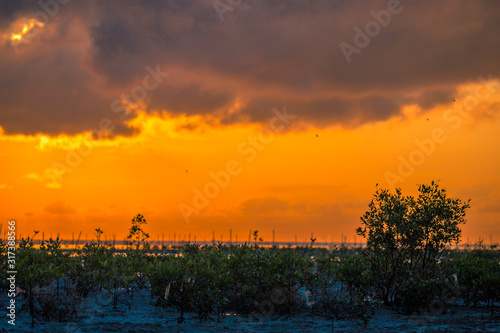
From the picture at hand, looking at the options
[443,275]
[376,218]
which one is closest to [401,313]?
[443,275]

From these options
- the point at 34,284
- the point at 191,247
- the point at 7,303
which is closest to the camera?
the point at 34,284

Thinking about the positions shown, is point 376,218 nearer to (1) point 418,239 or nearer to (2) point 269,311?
(1) point 418,239

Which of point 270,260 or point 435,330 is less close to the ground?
point 270,260

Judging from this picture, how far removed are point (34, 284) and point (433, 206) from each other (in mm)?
18631

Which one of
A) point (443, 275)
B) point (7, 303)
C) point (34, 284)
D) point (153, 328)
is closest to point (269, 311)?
point (153, 328)

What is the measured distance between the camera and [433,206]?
22922 millimetres

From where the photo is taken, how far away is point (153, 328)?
20188mm

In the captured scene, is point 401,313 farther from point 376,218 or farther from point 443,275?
point 376,218

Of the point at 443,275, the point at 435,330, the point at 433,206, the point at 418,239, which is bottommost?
the point at 435,330

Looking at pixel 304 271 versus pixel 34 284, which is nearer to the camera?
pixel 34 284

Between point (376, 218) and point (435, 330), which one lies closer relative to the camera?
point (435, 330)

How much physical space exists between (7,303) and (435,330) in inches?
829

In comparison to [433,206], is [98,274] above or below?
below

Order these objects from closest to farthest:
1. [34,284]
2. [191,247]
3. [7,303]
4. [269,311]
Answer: [34,284] < [269,311] < [7,303] < [191,247]
